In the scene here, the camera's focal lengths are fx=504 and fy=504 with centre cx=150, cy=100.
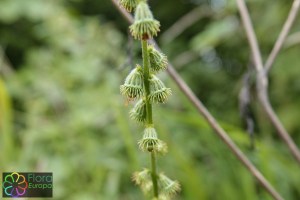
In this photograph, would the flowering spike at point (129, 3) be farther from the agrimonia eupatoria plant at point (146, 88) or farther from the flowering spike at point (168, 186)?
the flowering spike at point (168, 186)

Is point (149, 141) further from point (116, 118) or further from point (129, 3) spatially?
point (116, 118)

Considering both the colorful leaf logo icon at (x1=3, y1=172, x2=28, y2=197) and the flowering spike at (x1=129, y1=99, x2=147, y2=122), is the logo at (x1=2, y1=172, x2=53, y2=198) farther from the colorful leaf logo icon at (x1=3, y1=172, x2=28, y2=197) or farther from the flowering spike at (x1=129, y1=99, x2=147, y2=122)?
the flowering spike at (x1=129, y1=99, x2=147, y2=122)

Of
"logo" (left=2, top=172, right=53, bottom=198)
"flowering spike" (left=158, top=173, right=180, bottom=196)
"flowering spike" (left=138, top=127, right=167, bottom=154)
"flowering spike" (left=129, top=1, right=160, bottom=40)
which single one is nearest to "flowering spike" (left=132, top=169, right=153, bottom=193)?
"flowering spike" (left=158, top=173, right=180, bottom=196)

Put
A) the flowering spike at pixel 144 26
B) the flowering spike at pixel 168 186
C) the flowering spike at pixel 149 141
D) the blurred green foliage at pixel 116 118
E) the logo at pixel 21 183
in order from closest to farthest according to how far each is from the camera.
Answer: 1. the flowering spike at pixel 144 26
2. the flowering spike at pixel 149 141
3. the flowering spike at pixel 168 186
4. the logo at pixel 21 183
5. the blurred green foliage at pixel 116 118

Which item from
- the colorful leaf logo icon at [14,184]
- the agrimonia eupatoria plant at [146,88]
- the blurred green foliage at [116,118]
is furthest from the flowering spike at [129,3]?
the colorful leaf logo icon at [14,184]

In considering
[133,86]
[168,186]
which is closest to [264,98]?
[168,186]
